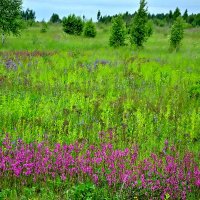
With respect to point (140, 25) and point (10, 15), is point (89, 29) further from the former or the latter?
point (10, 15)

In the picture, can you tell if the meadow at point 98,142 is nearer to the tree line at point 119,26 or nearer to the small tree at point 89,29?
the tree line at point 119,26

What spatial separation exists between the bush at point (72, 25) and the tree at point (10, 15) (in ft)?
75.3

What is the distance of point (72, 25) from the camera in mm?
49625

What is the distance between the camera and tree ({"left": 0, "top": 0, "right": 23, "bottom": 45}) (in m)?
25.5

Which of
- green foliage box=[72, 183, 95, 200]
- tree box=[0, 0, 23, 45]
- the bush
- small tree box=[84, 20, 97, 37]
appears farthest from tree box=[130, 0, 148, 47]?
green foliage box=[72, 183, 95, 200]

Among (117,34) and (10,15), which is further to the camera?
(117,34)

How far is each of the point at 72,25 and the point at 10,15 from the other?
2427cm

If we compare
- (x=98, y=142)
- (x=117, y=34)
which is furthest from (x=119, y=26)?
(x=98, y=142)

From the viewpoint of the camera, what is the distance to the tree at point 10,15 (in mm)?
25469

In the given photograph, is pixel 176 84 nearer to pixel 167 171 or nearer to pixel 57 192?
pixel 167 171

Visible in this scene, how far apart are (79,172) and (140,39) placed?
28.1 meters

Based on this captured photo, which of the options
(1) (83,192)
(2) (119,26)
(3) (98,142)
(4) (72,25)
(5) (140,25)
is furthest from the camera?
(4) (72,25)

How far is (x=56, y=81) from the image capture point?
1088 centimetres

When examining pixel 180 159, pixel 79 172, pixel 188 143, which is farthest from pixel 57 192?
pixel 188 143
